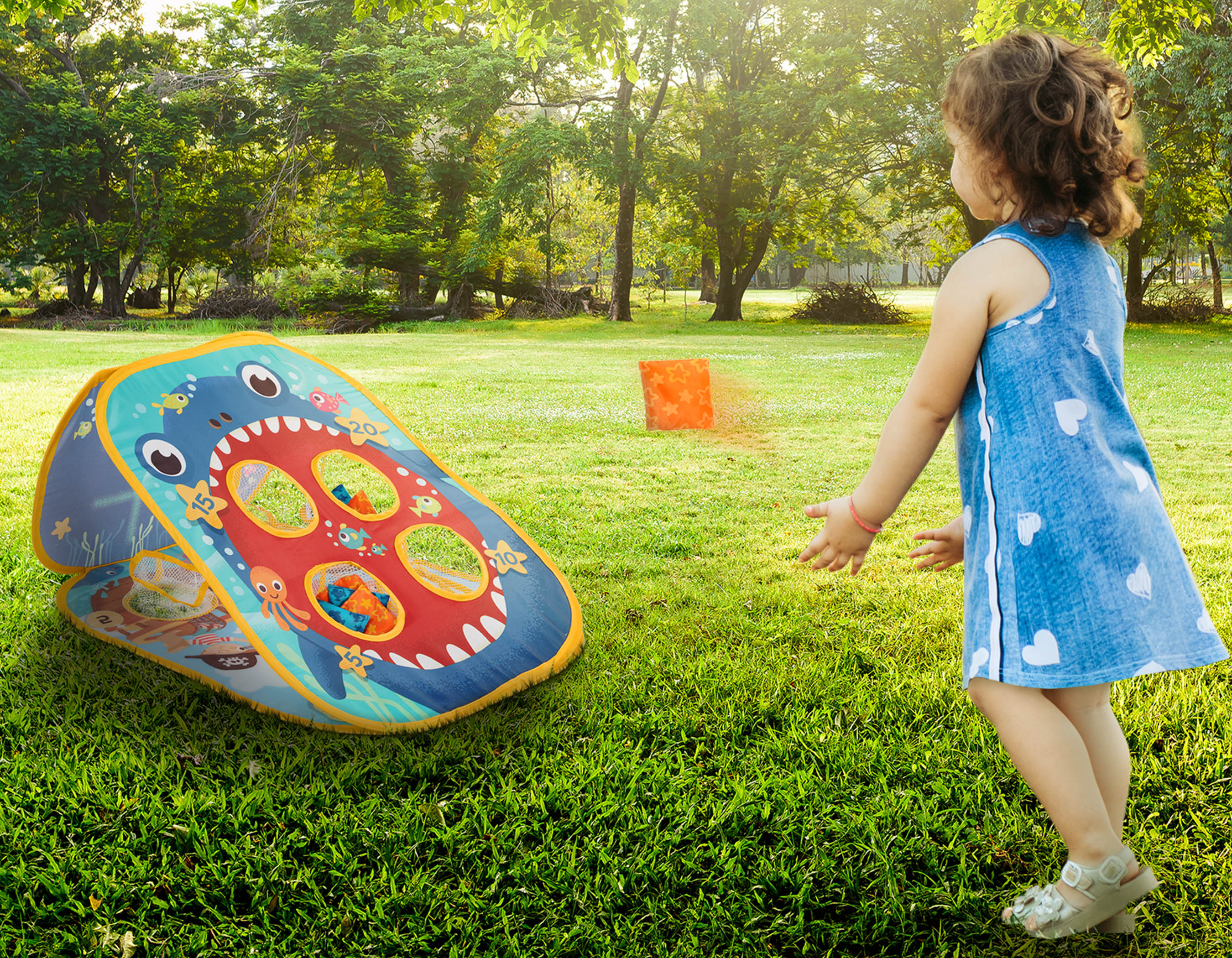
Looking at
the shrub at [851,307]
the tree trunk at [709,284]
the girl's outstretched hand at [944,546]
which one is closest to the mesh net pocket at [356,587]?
the girl's outstretched hand at [944,546]

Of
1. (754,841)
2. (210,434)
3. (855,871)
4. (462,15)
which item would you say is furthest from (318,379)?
(462,15)

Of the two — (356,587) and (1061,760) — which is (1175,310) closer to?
(356,587)

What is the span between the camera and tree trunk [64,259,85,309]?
28.0 meters

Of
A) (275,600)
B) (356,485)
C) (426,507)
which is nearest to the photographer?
(275,600)

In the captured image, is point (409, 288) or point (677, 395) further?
point (409, 288)

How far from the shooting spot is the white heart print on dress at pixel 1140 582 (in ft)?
4.82

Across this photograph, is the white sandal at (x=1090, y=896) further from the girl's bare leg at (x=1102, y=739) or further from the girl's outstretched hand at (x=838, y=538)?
the girl's outstretched hand at (x=838, y=538)

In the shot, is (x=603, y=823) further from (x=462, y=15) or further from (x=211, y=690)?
(x=462, y=15)

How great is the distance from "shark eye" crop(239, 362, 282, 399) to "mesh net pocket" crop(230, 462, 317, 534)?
25 centimetres

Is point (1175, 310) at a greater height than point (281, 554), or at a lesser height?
greater

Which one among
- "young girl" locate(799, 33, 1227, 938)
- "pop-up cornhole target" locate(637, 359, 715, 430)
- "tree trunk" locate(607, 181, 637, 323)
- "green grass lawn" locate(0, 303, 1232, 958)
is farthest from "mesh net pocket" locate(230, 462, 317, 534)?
"tree trunk" locate(607, 181, 637, 323)

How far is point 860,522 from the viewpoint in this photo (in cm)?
169

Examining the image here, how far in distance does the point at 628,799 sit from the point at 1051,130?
1682mm

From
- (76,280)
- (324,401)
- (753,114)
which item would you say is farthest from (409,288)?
(324,401)
